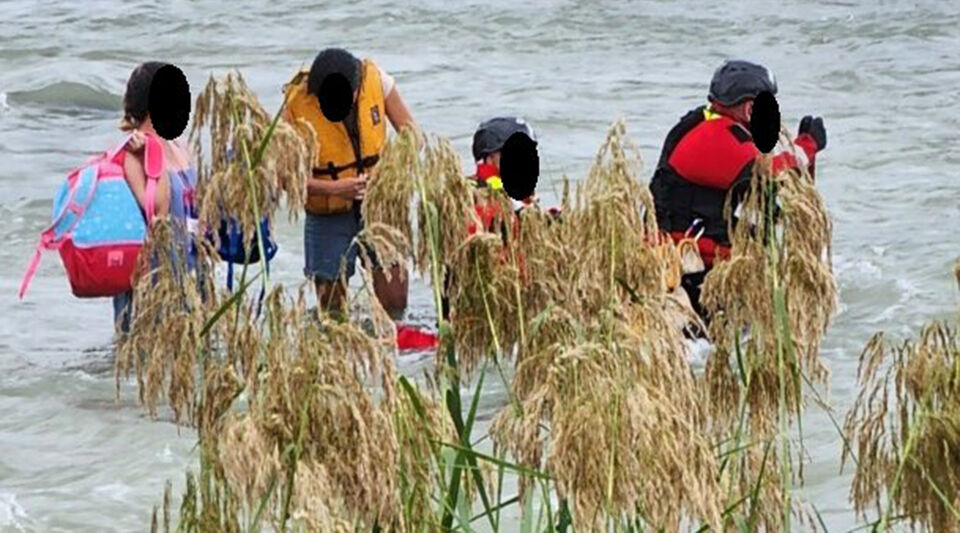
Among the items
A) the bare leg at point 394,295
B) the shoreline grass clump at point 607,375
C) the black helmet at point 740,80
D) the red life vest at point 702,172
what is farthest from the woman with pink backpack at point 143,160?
the shoreline grass clump at point 607,375

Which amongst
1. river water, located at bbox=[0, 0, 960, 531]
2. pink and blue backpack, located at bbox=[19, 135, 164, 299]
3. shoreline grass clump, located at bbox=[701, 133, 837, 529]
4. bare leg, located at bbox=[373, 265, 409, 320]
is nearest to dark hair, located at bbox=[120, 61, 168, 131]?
pink and blue backpack, located at bbox=[19, 135, 164, 299]

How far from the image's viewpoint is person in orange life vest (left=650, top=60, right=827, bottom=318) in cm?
837

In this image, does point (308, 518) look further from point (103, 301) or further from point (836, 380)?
point (103, 301)

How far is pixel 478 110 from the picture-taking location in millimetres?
15742

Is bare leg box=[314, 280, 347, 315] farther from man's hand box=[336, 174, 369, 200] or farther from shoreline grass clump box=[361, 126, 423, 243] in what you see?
man's hand box=[336, 174, 369, 200]

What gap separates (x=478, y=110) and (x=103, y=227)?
7.80 m

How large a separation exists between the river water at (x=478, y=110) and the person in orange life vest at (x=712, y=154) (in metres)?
0.85

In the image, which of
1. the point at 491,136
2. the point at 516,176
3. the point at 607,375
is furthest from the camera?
the point at 491,136

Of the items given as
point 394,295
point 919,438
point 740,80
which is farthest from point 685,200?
point 919,438

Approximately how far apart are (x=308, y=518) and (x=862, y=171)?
11021 mm

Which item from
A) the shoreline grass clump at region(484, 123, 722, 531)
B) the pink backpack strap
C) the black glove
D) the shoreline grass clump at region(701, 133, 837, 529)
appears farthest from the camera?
the black glove

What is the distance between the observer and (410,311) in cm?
965

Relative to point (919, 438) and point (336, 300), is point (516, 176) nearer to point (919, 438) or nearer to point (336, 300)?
point (336, 300)

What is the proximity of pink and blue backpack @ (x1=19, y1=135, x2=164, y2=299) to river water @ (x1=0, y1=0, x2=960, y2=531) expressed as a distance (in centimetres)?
65
